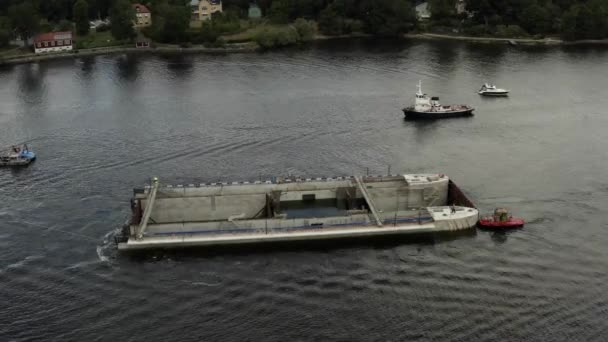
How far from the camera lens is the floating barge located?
5297cm

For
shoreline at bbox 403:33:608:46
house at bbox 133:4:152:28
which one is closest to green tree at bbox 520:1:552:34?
shoreline at bbox 403:33:608:46

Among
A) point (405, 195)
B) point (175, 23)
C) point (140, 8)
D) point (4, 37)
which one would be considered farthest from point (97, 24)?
point (405, 195)

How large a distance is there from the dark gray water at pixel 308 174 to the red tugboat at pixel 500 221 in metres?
0.76

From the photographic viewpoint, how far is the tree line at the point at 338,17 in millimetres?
135250

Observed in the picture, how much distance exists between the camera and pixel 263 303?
44906 mm

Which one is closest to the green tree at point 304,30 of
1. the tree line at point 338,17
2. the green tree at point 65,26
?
the tree line at point 338,17

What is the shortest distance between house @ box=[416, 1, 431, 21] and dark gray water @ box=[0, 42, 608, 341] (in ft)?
115

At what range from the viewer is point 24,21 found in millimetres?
133000

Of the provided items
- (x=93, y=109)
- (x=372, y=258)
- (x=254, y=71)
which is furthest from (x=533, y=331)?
(x=254, y=71)

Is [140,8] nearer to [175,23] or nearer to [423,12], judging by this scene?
[175,23]

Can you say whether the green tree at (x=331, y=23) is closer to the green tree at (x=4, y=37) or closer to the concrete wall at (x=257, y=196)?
the green tree at (x=4, y=37)

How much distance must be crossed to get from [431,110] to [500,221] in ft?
112

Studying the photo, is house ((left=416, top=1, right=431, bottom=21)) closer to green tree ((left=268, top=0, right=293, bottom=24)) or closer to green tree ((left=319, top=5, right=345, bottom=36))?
green tree ((left=319, top=5, right=345, bottom=36))

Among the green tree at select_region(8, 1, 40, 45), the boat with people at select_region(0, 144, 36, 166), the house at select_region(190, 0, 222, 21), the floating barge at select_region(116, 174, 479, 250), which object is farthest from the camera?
the house at select_region(190, 0, 222, 21)
